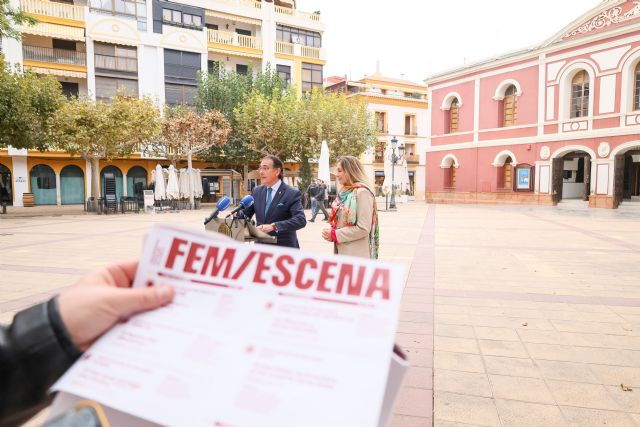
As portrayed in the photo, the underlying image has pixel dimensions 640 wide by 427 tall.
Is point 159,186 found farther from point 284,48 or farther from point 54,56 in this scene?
point 284,48

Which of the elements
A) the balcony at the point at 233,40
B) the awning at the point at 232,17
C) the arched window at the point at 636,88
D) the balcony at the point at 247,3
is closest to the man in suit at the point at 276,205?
the arched window at the point at 636,88

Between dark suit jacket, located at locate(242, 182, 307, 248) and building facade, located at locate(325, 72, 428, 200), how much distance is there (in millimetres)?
36544

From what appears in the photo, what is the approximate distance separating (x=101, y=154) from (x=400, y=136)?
28246 mm

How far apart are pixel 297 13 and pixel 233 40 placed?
19.5ft

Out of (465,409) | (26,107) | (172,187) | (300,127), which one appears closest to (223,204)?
(465,409)

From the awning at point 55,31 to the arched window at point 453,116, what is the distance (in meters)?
23.4

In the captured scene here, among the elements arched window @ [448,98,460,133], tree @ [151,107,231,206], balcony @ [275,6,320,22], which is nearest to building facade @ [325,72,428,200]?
balcony @ [275,6,320,22]

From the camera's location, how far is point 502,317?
4883 mm

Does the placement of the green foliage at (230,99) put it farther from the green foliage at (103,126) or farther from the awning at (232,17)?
the awning at (232,17)

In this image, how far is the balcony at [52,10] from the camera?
26.3 meters

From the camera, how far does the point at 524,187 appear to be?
958 inches

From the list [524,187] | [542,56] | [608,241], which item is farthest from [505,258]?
[542,56]

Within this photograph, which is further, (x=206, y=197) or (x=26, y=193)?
(x=206, y=197)

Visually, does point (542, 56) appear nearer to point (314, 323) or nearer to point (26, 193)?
point (314, 323)
